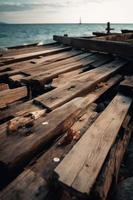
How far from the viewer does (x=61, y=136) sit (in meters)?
2.34

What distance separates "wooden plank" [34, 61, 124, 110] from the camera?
Answer: 2.90 m

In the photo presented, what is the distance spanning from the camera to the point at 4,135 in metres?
2.13

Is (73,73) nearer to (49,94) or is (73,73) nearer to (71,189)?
(49,94)

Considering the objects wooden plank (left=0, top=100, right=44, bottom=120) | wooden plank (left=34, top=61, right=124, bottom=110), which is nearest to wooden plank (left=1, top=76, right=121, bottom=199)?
wooden plank (left=34, top=61, right=124, bottom=110)

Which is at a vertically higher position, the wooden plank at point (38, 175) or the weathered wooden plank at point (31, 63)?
the weathered wooden plank at point (31, 63)

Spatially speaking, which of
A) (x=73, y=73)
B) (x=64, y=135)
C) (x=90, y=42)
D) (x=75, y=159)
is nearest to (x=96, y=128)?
(x=64, y=135)

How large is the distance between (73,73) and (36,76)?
83cm

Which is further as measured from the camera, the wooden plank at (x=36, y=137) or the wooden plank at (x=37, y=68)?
the wooden plank at (x=37, y=68)

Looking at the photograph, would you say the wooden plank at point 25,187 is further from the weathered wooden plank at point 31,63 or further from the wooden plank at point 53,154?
the weathered wooden plank at point 31,63

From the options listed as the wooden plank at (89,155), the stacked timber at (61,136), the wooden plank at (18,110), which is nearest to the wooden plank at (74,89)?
the stacked timber at (61,136)

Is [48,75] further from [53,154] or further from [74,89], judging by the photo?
[53,154]

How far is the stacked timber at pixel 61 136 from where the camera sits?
5.38 ft

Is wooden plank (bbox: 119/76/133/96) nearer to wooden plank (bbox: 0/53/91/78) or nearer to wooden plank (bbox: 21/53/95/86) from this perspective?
wooden plank (bbox: 21/53/95/86)

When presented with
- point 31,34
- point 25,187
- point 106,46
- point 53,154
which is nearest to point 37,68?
point 106,46
